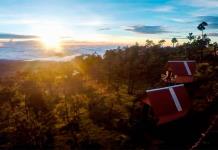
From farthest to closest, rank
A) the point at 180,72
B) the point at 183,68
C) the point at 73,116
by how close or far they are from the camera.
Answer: the point at 183,68
the point at 180,72
the point at 73,116

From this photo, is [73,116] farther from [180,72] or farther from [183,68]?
[183,68]

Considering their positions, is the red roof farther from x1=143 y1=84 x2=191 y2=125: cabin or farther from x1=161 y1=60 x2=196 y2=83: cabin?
x1=143 y1=84 x2=191 y2=125: cabin

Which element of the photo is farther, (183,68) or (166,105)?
(183,68)

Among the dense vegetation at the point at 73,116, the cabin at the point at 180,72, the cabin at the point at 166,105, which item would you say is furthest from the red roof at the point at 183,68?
the cabin at the point at 166,105

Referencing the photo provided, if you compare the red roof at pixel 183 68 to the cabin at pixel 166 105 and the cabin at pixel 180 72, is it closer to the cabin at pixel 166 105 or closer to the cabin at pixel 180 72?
the cabin at pixel 180 72

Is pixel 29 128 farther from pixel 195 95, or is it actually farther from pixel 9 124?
pixel 195 95

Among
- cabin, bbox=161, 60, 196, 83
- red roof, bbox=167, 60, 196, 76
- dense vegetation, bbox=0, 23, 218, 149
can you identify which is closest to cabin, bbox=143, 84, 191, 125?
dense vegetation, bbox=0, 23, 218, 149

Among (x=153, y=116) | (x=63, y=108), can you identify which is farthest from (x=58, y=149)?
(x=153, y=116)

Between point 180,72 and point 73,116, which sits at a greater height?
point 180,72

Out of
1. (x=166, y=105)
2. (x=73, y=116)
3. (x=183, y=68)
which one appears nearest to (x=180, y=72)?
(x=183, y=68)
